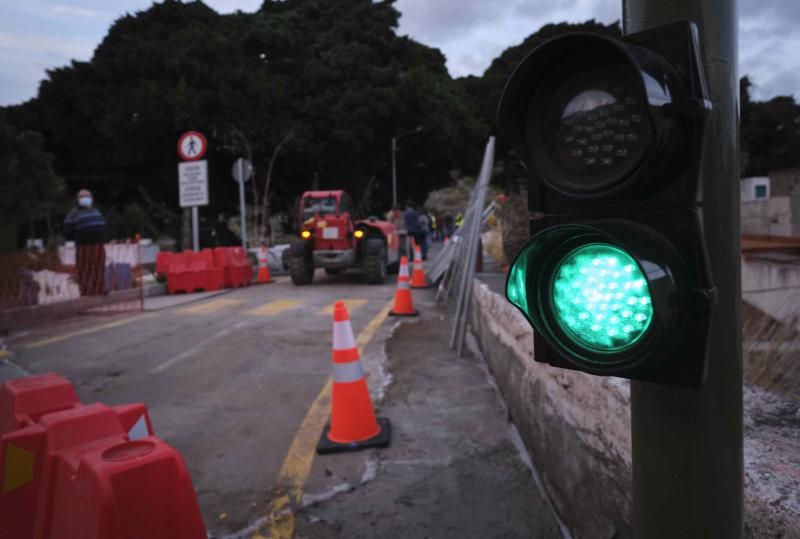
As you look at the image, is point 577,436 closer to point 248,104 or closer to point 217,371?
point 217,371

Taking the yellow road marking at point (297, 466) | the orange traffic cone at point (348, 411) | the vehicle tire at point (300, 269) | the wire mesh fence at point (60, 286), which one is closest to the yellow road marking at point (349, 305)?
the vehicle tire at point (300, 269)

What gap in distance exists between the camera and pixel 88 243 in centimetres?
1009

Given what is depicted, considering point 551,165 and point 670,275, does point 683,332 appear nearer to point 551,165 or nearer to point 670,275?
point 670,275

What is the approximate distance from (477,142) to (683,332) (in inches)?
1510

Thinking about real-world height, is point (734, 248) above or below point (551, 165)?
below

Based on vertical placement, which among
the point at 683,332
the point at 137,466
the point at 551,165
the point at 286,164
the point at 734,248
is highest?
the point at 286,164

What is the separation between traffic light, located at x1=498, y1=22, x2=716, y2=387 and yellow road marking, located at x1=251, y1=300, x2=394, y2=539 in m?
1.96

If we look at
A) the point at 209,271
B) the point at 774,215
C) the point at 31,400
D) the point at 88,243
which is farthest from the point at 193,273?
the point at 774,215

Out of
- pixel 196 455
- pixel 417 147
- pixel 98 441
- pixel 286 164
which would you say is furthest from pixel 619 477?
pixel 417 147

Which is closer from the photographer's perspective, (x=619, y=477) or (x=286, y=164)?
(x=619, y=477)

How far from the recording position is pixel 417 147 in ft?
113

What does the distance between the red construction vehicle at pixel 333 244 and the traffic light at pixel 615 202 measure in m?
11.3

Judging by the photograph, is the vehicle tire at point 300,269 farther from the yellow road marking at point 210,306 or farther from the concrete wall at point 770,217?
the concrete wall at point 770,217

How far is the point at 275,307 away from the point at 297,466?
6.17 metres
